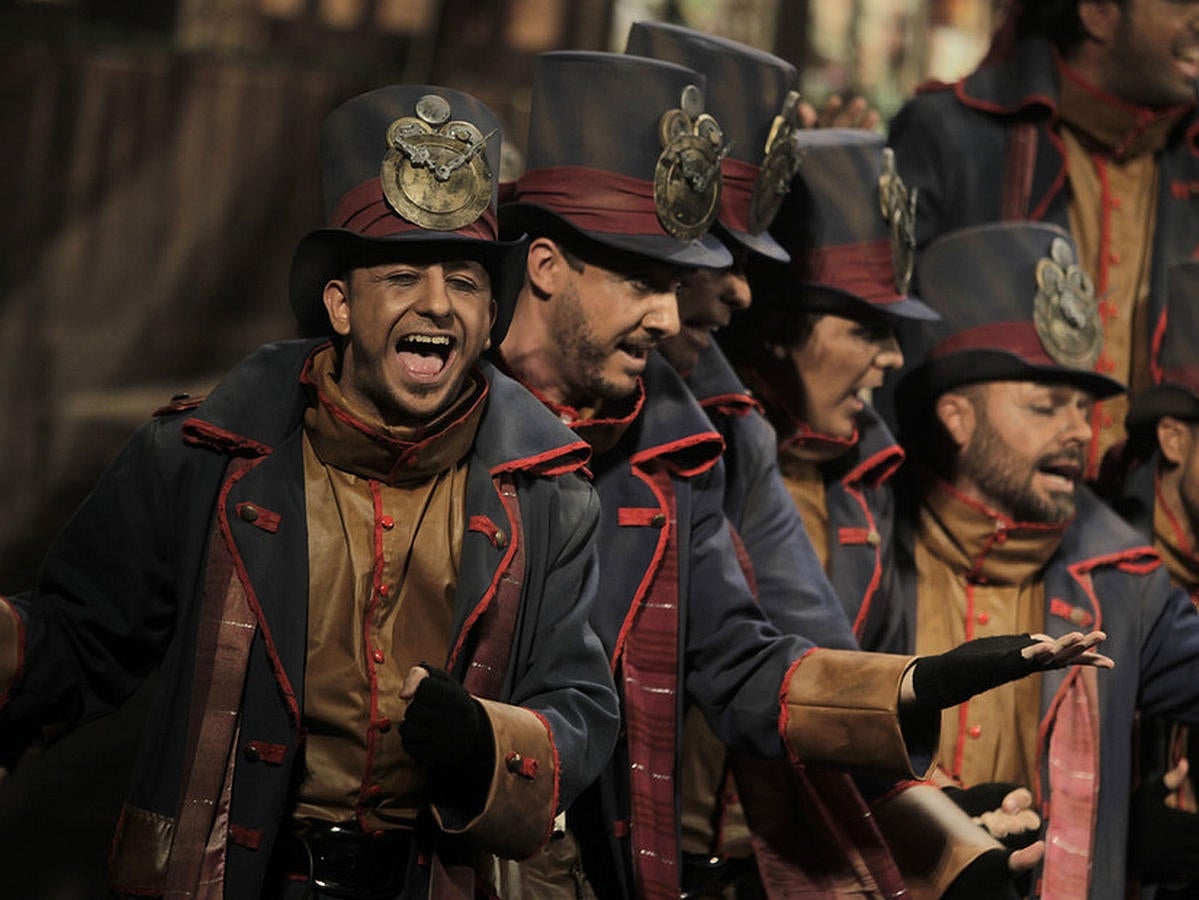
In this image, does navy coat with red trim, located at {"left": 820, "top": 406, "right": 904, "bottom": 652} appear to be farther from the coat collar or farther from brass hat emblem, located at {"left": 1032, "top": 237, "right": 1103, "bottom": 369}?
the coat collar

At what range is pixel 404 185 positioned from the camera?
11.6ft

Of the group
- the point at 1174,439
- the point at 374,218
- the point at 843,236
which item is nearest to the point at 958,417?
the point at 843,236

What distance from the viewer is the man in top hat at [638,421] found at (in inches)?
160

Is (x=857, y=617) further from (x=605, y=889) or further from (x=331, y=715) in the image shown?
(x=331, y=715)

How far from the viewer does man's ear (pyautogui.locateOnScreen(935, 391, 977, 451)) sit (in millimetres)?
5094

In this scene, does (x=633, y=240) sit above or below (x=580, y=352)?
above

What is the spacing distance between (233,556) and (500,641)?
0.46 meters

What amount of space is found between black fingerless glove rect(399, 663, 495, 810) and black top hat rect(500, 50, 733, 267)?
1.10 meters

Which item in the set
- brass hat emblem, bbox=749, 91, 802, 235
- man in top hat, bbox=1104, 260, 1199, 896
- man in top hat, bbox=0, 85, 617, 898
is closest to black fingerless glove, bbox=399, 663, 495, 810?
man in top hat, bbox=0, 85, 617, 898

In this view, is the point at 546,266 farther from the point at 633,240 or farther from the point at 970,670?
the point at 970,670

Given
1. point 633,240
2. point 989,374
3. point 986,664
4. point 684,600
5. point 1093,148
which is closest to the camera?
point 986,664

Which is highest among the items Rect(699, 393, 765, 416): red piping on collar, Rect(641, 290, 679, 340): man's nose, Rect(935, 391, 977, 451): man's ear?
Rect(641, 290, 679, 340): man's nose

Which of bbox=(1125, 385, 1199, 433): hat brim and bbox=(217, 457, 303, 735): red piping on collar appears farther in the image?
bbox=(1125, 385, 1199, 433): hat brim

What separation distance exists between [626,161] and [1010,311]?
1.38m
